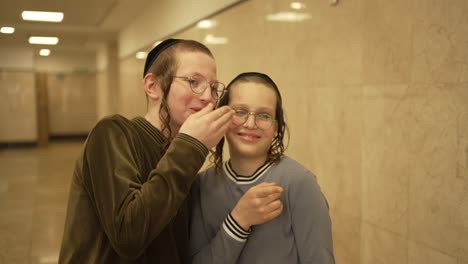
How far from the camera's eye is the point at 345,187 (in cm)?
241

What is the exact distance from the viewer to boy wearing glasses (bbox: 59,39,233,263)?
1.00m

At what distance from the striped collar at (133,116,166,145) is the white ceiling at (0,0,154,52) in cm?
661

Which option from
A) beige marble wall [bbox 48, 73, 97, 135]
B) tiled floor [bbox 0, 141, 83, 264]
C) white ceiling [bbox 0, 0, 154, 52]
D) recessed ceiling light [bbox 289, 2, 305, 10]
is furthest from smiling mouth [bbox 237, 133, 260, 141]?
beige marble wall [bbox 48, 73, 97, 135]

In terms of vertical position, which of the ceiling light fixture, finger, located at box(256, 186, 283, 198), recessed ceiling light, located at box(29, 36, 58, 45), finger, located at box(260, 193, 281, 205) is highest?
recessed ceiling light, located at box(29, 36, 58, 45)

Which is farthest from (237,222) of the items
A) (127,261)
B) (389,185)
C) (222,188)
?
(389,185)

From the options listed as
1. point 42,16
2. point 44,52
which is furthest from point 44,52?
point 42,16

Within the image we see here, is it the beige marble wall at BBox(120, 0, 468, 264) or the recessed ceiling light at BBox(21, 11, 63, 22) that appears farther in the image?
the recessed ceiling light at BBox(21, 11, 63, 22)

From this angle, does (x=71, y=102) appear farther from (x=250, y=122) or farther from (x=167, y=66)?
(x=250, y=122)

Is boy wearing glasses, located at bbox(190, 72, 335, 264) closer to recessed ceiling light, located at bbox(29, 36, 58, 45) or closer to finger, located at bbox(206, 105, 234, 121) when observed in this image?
finger, located at bbox(206, 105, 234, 121)

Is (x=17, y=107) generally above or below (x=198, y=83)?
below

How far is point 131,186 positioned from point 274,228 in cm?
42

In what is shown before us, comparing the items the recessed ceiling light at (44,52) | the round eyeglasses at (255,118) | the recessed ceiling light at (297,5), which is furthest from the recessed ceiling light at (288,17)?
the recessed ceiling light at (44,52)

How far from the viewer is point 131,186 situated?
104 centimetres

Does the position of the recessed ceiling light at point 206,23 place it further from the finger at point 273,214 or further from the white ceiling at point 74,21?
the finger at point 273,214
